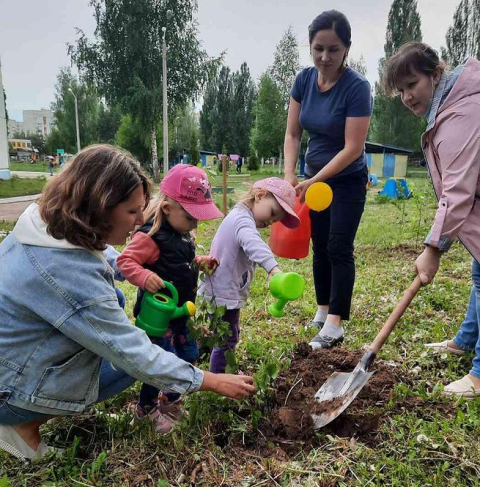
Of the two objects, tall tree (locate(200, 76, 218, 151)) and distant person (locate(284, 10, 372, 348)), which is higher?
tall tree (locate(200, 76, 218, 151))

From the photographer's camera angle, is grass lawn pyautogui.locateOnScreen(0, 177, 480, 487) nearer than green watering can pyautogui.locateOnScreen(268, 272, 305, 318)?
Yes

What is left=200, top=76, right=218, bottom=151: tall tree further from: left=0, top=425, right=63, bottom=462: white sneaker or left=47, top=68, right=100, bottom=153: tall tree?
left=0, top=425, right=63, bottom=462: white sneaker

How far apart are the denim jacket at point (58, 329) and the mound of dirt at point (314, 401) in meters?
0.50

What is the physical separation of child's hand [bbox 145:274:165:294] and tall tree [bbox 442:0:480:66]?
115ft

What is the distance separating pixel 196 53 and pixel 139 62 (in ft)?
9.23

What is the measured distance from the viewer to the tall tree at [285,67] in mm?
33062

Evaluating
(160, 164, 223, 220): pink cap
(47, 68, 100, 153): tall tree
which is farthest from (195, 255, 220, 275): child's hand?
(47, 68, 100, 153): tall tree

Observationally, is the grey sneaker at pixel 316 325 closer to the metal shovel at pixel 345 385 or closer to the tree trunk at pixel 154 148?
the metal shovel at pixel 345 385

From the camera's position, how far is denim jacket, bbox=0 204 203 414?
4.71 ft

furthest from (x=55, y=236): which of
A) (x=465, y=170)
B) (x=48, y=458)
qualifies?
(x=465, y=170)

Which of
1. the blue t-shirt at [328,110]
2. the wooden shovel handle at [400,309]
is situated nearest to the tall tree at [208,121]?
the blue t-shirt at [328,110]

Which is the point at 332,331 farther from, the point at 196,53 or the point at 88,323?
the point at 196,53

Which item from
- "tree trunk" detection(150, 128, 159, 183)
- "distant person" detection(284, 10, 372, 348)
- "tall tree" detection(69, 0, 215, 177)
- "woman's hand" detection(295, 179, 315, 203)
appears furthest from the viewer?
"tree trunk" detection(150, 128, 159, 183)

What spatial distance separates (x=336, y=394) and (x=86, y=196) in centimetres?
132
